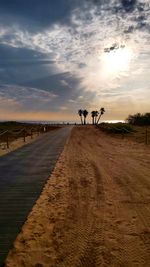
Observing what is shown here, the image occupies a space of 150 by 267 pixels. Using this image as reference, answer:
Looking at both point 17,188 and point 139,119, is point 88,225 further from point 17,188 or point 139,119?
point 139,119

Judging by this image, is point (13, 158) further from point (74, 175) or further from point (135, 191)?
point (135, 191)

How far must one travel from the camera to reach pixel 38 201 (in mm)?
8734

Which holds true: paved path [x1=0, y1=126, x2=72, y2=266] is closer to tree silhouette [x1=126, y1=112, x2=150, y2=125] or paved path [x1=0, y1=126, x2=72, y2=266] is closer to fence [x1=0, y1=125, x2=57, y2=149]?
fence [x1=0, y1=125, x2=57, y2=149]

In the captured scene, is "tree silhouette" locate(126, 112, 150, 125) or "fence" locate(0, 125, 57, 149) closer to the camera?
"fence" locate(0, 125, 57, 149)

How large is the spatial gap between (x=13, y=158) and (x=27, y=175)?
5.31 m

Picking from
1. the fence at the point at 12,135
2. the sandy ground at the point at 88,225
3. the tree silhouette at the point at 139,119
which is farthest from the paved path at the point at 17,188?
the tree silhouette at the point at 139,119

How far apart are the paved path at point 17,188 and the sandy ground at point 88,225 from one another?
0.65 feet

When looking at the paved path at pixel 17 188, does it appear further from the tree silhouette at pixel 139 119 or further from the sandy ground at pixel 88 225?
the tree silhouette at pixel 139 119

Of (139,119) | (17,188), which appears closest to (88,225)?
(17,188)

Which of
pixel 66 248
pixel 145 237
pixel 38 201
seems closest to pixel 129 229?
pixel 145 237

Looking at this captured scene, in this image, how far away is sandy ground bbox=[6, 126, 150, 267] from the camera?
5.28 m

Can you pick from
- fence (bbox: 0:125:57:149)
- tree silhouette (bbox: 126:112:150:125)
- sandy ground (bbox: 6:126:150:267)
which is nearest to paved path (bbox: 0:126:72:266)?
sandy ground (bbox: 6:126:150:267)

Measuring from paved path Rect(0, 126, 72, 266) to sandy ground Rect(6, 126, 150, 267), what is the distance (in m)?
0.20

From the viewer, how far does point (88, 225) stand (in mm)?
6789
